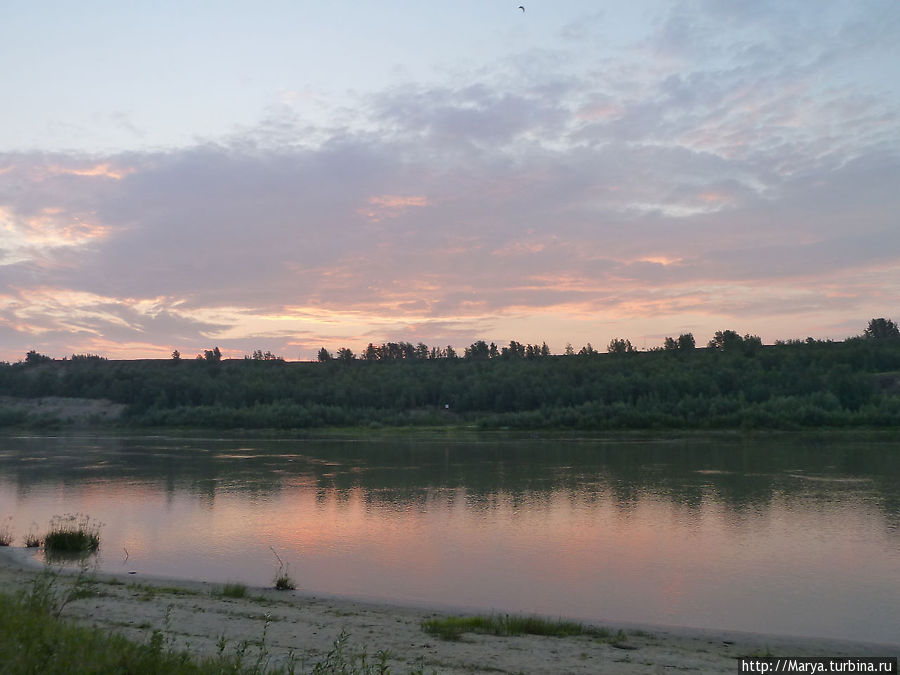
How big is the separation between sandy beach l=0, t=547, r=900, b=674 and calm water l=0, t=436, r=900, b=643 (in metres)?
1.32

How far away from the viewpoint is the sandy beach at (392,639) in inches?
317

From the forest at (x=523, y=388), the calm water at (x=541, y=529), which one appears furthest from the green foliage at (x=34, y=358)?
the calm water at (x=541, y=529)

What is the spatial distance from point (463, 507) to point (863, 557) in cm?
1147

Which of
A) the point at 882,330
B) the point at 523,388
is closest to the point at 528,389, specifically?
the point at 523,388

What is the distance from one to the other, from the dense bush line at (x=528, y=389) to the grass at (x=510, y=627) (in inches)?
2083

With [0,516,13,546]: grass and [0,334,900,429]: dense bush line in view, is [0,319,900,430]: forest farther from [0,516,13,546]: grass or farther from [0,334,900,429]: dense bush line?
[0,516,13,546]: grass

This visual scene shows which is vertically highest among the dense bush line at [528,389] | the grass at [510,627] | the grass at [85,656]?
the dense bush line at [528,389]

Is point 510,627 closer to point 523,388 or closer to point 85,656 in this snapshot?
point 85,656

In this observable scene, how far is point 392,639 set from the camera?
9016mm

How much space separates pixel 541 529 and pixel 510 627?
910 centimetres

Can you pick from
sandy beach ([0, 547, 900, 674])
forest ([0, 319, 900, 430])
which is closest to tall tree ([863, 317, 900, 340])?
forest ([0, 319, 900, 430])

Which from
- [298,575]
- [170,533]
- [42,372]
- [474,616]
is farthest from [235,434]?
[474,616]

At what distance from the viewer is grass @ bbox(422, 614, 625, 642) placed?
9.48 meters

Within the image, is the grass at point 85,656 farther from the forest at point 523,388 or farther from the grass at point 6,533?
the forest at point 523,388
